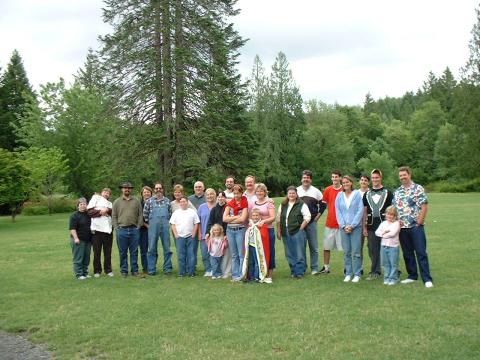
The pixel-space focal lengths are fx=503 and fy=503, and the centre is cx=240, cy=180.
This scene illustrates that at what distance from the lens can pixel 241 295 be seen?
812cm

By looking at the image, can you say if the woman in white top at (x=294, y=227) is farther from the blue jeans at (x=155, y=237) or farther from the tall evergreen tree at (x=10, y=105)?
the tall evergreen tree at (x=10, y=105)

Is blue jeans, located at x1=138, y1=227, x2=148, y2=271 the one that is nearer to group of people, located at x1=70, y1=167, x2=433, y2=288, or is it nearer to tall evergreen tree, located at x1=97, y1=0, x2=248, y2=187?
group of people, located at x1=70, y1=167, x2=433, y2=288

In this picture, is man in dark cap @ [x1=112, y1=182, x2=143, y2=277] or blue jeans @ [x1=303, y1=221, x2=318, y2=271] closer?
blue jeans @ [x1=303, y1=221, x2=318, y2=271]

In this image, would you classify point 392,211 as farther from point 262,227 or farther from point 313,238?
point 262,227

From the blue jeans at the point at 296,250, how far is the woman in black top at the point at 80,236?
397 centimetres

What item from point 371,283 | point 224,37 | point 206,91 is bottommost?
point 371,283

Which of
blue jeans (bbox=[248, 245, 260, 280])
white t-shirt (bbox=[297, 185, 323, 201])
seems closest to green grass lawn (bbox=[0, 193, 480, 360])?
blue jeans (bbox=[248, 245, 260, 280])

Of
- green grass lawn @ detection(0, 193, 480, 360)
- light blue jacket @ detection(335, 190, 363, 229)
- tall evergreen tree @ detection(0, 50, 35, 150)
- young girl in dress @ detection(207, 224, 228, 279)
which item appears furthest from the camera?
tall evergreen tree @ detection(0, 50, 35, 150)

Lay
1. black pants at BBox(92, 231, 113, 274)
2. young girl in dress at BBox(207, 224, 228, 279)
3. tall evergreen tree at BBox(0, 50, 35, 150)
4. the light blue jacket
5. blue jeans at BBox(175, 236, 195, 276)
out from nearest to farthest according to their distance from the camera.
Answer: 1. the light blue jacket
2. young girl in dress at BBox(207, 224, 228, 279)
3. blue jeans at BBox(175, 236, 195, 276)
4. black pants at BBox(92, 231, 113, 274)
5. tall evergreen tree at BBox(0, 50, 35, 150)

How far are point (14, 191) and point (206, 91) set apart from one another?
12.4 metres

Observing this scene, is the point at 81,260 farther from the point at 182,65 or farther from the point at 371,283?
the point at 182,65

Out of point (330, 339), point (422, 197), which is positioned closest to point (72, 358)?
point (330, 339)

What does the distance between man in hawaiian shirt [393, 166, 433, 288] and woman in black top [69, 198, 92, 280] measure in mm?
5972

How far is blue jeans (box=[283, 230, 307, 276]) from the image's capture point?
9.41 metres
